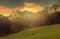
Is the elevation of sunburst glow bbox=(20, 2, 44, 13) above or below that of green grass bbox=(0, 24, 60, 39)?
above

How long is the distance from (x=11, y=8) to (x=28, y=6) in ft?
1.88

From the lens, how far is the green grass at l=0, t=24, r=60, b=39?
299 inches

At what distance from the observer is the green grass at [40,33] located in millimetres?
7590

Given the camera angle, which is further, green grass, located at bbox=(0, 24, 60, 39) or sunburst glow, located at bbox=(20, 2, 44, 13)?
sunburst glow, located at bbox=(20, 2, 44, 13)

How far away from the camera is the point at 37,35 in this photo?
301 inches

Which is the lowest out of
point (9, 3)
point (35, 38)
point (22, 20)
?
point (35, 38)

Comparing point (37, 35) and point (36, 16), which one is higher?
point (36, 16)

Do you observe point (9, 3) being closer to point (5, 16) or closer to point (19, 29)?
point (5, 16)

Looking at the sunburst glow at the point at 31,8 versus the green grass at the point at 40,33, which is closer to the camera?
the green grass at the point at 40,33

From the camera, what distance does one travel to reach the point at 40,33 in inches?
303

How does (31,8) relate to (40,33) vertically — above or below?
above

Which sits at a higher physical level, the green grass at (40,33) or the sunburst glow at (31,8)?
the sunburst glow at (31,8)

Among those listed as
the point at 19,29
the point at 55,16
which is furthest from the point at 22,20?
the point at 55,16

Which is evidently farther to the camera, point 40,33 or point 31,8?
point 31,8
